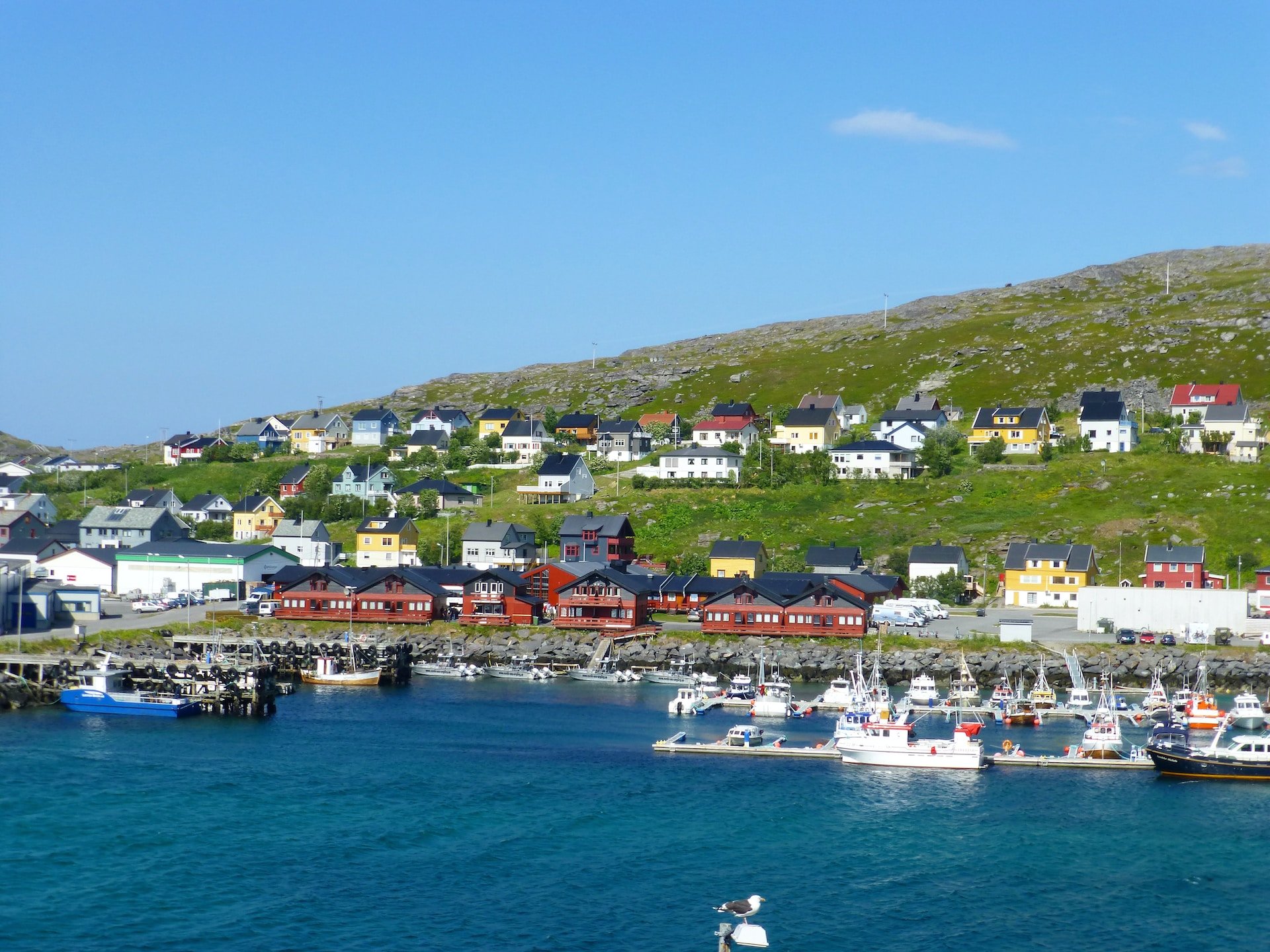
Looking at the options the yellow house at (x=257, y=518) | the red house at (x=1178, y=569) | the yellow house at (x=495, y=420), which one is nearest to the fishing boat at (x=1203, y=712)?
the red house at (x=1178, y=569)

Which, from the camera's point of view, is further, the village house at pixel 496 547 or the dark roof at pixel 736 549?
the village house at pixel 496 547

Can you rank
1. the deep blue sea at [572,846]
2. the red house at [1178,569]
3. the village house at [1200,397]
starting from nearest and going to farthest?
the deep blue sea at [572,846], the red house at [1178,569], the village house at [1200,397]

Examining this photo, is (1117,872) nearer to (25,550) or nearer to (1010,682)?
(1010,682)

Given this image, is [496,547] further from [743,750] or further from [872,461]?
[743,750]

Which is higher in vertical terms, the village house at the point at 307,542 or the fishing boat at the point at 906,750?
the village house at the point at 307,542

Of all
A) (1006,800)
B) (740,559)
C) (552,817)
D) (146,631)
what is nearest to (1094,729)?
(1006,800)

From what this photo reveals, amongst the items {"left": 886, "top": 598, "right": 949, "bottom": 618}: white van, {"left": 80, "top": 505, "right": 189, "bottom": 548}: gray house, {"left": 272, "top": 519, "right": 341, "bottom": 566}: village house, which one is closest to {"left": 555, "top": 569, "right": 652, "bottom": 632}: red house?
{"left": 886, "top": 598, "right": 949, "bottom": 618}: white van

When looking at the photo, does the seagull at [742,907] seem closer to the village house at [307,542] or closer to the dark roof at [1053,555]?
the dark roof at [1053,555]
